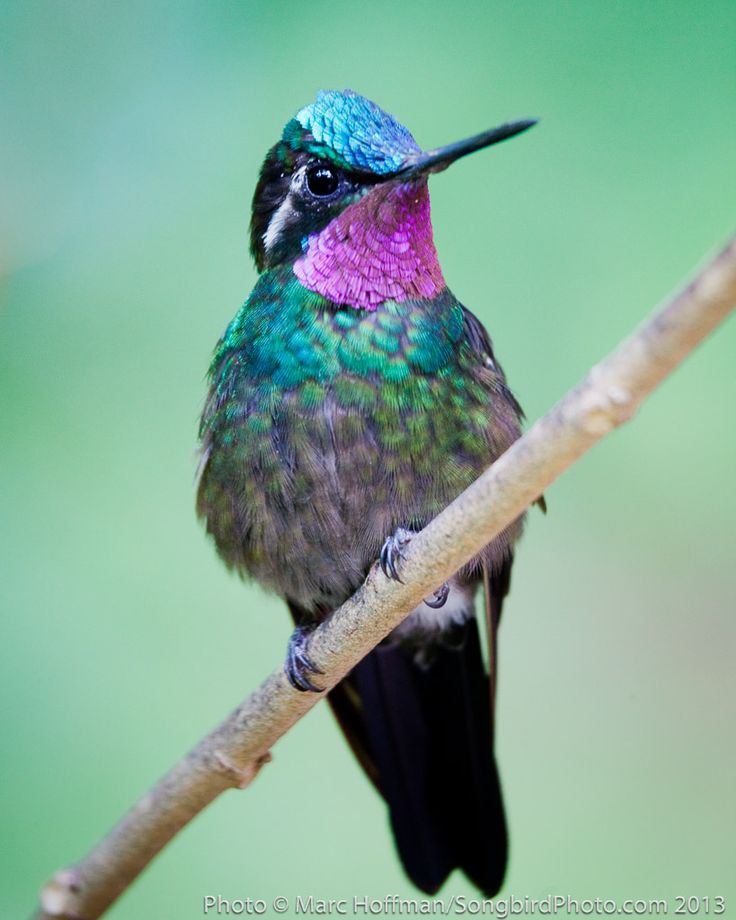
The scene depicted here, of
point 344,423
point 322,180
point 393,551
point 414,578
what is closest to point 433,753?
point 393,551

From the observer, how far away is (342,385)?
1.80 meters

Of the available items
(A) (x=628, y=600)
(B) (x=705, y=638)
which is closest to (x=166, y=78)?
(A) (x=628, y=600)

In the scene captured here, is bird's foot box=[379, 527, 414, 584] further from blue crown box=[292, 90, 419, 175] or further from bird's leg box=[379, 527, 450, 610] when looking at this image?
blue crown box=[292, 90, 419, 175]

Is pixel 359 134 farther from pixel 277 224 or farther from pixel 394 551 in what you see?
pixel 394 551

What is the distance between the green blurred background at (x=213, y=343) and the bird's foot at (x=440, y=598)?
1.56ft

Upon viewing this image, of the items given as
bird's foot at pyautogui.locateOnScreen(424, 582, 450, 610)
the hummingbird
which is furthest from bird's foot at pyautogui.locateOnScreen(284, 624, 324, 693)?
bird's foot at pyautogui.locateOnScreen(424, 582, 450, 610)

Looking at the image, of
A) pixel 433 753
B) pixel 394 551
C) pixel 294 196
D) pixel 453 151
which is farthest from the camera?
pixel 433 753

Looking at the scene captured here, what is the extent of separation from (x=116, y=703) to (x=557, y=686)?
949 millimetres

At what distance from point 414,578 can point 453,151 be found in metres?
0.59

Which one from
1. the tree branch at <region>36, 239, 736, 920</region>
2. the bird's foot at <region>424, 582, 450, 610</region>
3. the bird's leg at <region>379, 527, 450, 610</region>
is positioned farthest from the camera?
the bird's foot at <region>424, 582, 450, 610</region>

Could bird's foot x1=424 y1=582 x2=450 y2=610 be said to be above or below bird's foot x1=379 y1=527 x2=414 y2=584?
above

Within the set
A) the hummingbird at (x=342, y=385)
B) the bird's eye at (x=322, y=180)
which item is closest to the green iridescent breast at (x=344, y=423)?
the hummingbird at (x=342, y=385)

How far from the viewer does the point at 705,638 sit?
2586mm

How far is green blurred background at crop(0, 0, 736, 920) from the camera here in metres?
2.51
